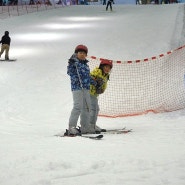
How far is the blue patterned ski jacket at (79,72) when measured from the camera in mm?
6262

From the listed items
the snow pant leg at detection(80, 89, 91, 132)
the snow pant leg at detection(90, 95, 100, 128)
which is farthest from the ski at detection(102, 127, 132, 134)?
the snow pant leg at detection(80, 89, 91, 132)

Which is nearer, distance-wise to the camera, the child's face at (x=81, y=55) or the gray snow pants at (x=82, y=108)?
the child's face at (x=81, y=55)

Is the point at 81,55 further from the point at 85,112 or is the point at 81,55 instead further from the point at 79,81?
the point at 85,112

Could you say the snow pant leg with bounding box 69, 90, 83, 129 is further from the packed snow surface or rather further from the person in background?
the packed snow surface

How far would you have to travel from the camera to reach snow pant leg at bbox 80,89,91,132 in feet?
21.1

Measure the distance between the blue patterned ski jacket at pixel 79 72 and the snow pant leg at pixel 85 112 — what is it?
0.40 feet

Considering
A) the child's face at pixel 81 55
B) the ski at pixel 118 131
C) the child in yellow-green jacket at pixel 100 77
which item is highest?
the child's face at pixel 81 55

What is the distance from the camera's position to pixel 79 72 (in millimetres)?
6293

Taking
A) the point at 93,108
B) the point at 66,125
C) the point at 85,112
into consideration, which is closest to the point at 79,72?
the point at 85,112

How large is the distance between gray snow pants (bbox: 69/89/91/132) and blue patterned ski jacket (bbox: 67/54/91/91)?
0.30 feet

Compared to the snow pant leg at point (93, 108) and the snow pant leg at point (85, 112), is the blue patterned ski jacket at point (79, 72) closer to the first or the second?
the snow pant leg at point (85, 112)

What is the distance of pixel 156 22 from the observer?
22.3 m

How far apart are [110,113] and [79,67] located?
3.09 meters

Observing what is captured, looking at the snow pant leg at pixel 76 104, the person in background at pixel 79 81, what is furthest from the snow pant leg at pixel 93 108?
the snow pant leg at pixel 76 104
